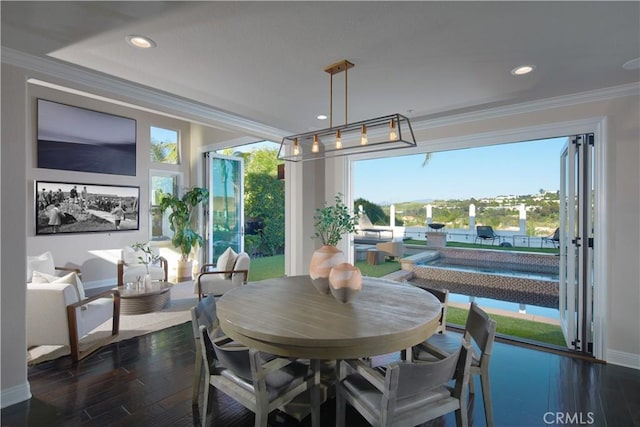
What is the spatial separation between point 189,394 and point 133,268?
347cm

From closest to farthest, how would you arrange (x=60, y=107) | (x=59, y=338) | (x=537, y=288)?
(x=59, y=338) < (x=60, y=107) < (x=537, y=288)

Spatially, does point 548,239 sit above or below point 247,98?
below

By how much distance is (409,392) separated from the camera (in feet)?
4.55

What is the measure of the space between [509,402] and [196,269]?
606 cm

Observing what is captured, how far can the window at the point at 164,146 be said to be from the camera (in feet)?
21.4

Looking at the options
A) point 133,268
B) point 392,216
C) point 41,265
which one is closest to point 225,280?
point 133,268

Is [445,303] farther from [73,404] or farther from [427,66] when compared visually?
[73,404]

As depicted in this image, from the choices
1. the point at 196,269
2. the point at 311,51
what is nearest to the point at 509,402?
the point at 311,51

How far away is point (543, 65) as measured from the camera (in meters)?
2.46

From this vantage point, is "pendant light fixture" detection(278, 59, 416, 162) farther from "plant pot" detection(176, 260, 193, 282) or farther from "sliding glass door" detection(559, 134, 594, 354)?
"plant pot" detection(176, 260, 193, 282)

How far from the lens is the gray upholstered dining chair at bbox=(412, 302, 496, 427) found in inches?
70.5

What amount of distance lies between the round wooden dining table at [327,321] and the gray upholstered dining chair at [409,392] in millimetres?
199

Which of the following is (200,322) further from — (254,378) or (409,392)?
(409,392)

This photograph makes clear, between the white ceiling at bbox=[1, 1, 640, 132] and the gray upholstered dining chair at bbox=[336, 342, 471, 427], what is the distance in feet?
6.18
